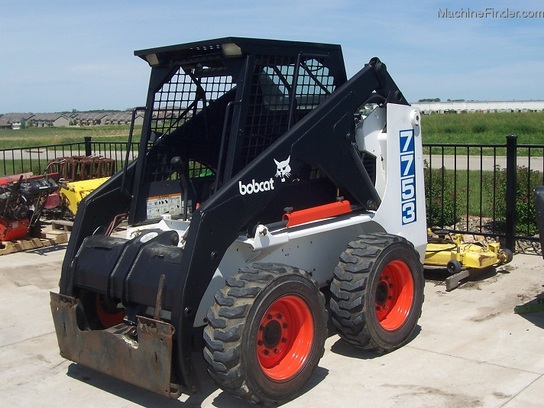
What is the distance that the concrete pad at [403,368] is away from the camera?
4.63 meters

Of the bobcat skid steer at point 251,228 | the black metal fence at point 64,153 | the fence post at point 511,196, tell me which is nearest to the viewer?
the bobcat skid steer at point 251,228

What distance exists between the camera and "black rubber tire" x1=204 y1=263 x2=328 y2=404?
4.19m

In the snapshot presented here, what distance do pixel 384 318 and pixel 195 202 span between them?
1.84 m

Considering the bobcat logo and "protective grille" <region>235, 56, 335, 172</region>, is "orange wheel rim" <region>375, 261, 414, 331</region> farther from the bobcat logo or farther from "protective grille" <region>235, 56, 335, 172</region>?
"protective grille" <region>235, 56, 335, 172</region>

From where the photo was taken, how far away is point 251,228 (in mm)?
4938

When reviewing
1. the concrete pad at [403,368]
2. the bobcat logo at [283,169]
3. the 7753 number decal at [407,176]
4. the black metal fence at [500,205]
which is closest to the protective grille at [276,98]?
→ the bobcat logo at [283,169]

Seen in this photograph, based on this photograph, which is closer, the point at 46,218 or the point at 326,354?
the point at 326,354

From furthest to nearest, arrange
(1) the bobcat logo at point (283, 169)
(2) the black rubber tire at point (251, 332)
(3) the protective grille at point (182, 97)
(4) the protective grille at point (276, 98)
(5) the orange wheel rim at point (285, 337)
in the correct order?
(3) the protective grille at point (182, 97) < (4) the protective grille at point (276, 98) < (1) the bobcat logo at point (283, 169) < (5) the orange wheel rim at point (285, 337) < (2) the black rubber tire at point (251, 332)

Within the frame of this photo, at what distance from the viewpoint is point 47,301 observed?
23.5 feet

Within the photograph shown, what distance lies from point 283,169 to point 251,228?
479 millimetres

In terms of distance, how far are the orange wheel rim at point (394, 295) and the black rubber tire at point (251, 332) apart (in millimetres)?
1078

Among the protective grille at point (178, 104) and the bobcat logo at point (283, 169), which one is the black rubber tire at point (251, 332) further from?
the protective grille at point (178, 104)

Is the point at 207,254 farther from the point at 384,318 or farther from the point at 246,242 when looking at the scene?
the point at 384,318

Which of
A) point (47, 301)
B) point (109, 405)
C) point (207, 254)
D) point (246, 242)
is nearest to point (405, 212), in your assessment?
point (246, 242)
